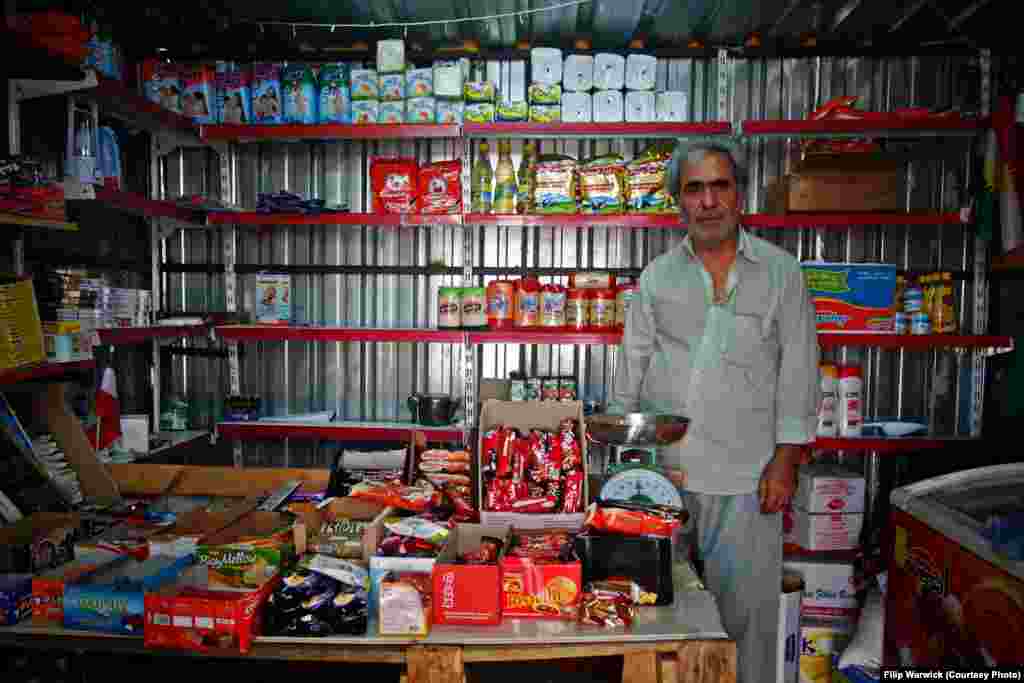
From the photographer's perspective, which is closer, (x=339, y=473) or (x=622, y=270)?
(x=339, y=473)

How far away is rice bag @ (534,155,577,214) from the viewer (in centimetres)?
323

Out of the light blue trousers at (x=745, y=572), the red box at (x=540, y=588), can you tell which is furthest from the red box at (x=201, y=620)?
the light blue trousers at (x=745, y=572)

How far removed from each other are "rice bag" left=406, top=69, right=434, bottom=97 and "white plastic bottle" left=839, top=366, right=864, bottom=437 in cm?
251

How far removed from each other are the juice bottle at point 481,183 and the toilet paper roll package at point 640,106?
30.7 inches

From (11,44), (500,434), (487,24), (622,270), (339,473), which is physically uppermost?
(487,24)

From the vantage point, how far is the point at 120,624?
124 cm

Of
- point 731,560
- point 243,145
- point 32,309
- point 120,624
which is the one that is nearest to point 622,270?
point 731,560

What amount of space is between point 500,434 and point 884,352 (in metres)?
2.92

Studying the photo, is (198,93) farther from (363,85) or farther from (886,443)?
(886,443)

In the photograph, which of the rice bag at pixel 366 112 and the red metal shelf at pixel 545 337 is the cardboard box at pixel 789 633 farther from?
the rice bag at pixel 366 112

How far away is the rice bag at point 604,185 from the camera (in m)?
3.22

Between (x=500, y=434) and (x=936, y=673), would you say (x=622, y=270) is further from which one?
(x=936, y=673)

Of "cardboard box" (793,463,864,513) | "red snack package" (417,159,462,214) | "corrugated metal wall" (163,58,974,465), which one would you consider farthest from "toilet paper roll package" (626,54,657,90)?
"cardboard box" (793,463,864,513)

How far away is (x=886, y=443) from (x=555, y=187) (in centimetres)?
206
